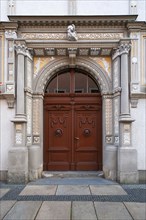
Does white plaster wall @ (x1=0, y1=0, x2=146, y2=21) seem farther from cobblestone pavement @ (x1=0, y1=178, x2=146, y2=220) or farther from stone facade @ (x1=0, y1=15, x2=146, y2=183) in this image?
cobblestone pavement @ (x1=0, y1=178, x2=146, y2=220)

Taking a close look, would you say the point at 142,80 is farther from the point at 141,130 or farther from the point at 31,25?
the point at 31,25

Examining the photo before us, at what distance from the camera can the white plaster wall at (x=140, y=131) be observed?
6.89 m

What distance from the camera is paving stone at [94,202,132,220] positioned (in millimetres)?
4293

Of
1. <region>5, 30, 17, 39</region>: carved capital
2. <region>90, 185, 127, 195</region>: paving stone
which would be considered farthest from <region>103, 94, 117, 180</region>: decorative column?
<region>5, 30, 17, 39</region>: carved capital

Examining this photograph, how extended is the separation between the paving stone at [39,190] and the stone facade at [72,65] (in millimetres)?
569

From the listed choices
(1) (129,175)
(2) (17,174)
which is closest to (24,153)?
(2) (17,174)

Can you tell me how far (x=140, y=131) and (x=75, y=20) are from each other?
3.93m

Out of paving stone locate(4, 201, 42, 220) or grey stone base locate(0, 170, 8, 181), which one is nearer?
paving stone locate(4, 201, 42, 220)

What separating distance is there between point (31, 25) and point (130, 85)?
141 inches

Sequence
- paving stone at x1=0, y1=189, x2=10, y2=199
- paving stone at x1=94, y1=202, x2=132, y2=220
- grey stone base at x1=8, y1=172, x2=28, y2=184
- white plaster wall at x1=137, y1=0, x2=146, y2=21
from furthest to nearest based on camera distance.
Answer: white plaster wall at x1=137, y1=0, x2=146, y2=21 → grey stone base at x1=8, y1=172, x2=28, y2=184 → paving stone at x1=0, y1=189, x2=10, y2=199 → paving stone at x1=94, y1=202, x2=132, y2=220

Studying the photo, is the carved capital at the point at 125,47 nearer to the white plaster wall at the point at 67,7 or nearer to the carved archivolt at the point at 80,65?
the carved archivolt at the point at 80,65

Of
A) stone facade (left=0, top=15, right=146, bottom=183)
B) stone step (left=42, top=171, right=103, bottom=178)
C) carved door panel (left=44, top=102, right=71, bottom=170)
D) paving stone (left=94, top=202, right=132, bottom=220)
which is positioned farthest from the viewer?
carved door panel (left=44, top=102, right=71, bottom=170)

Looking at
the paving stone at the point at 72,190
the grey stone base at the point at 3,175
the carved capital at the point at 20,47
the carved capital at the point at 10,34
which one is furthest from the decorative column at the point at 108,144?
the carved capital at the point at 10,34

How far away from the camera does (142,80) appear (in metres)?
6.98
